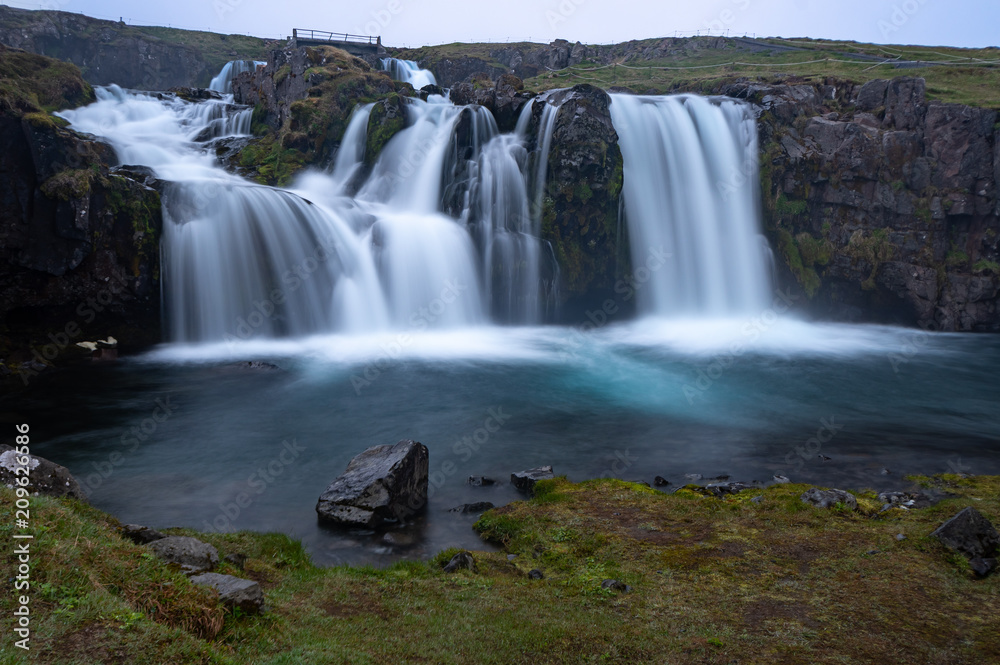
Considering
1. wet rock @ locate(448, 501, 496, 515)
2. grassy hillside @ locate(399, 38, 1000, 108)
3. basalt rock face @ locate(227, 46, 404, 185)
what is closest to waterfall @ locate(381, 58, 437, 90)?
grassy hillside @ locate(399, 38, 1000, 108)

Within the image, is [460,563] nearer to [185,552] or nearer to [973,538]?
[185,552]

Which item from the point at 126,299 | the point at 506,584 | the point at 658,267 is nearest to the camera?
the point at 506,584

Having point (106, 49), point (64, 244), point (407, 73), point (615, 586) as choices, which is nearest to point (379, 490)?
point (615, 586)

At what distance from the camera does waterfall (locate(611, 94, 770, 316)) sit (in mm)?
33406

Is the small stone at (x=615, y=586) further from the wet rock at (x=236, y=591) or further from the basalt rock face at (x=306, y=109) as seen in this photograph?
the basalt rock face at (x=306, y=109)

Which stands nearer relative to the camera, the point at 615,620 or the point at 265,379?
the point at 615,620

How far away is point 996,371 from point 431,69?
53865 millimetres

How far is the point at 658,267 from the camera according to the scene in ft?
110

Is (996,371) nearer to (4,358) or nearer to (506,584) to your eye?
(506,584)

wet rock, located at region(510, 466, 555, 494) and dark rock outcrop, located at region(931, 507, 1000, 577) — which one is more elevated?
dark rock outcrop, located at region(931, 507, 1000, 577)

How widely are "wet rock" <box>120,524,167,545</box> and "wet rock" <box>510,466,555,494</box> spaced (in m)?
7.05

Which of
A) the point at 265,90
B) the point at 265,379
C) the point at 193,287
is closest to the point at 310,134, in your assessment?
the point at 265,90

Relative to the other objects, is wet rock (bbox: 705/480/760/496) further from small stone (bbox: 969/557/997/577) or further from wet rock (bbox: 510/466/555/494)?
small stone (bbox: 969/557/997/577)

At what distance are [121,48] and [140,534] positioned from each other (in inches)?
3236
